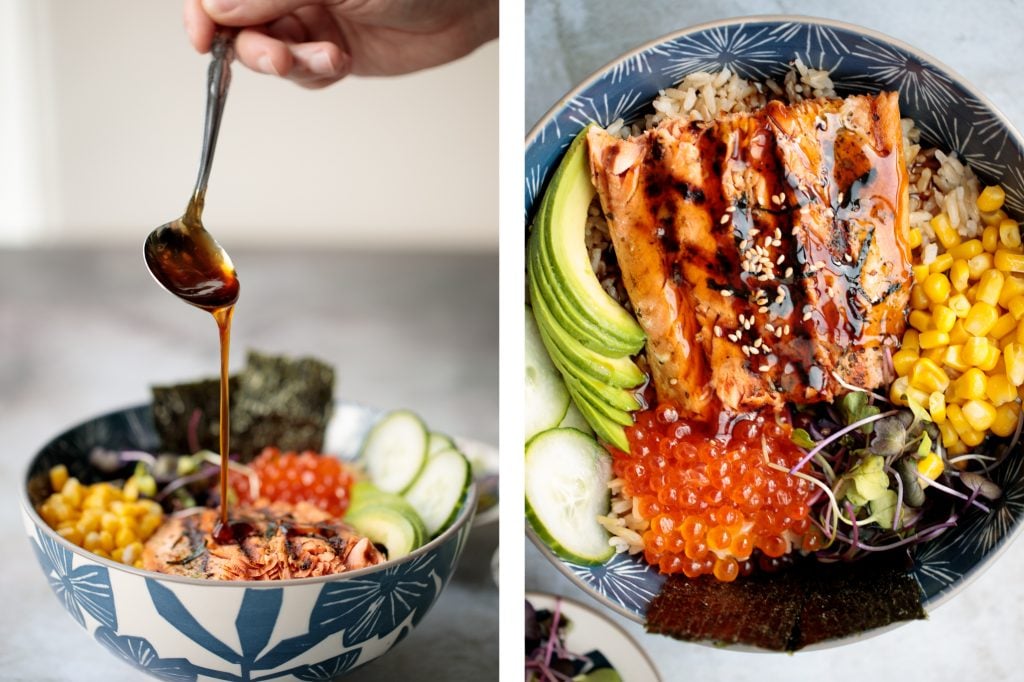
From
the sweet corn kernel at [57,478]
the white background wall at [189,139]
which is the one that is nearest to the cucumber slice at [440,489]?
the sweet corn kernel at [57,478]

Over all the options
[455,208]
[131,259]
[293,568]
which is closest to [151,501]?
[293,568]

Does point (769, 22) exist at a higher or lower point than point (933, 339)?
higher

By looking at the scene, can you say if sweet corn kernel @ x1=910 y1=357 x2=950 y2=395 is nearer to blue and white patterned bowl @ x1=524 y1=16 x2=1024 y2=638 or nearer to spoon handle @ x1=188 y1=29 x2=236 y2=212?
blue and white patterned bowl @ x1=524 y1=16 x2=1024 y2=638

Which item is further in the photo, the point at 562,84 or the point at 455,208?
the point at 455,208

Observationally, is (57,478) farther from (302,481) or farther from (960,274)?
(960,274)

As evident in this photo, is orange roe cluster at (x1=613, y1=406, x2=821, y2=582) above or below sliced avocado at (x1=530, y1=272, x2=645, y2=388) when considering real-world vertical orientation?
below

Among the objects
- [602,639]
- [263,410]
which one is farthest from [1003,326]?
[263,410]

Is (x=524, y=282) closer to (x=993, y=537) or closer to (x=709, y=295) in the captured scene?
(x=709, y=295)

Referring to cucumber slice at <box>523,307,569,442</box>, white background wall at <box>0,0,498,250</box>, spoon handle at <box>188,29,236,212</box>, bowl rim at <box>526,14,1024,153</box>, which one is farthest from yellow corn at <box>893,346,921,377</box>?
white background wall at <box>0,0,498,250</box>
